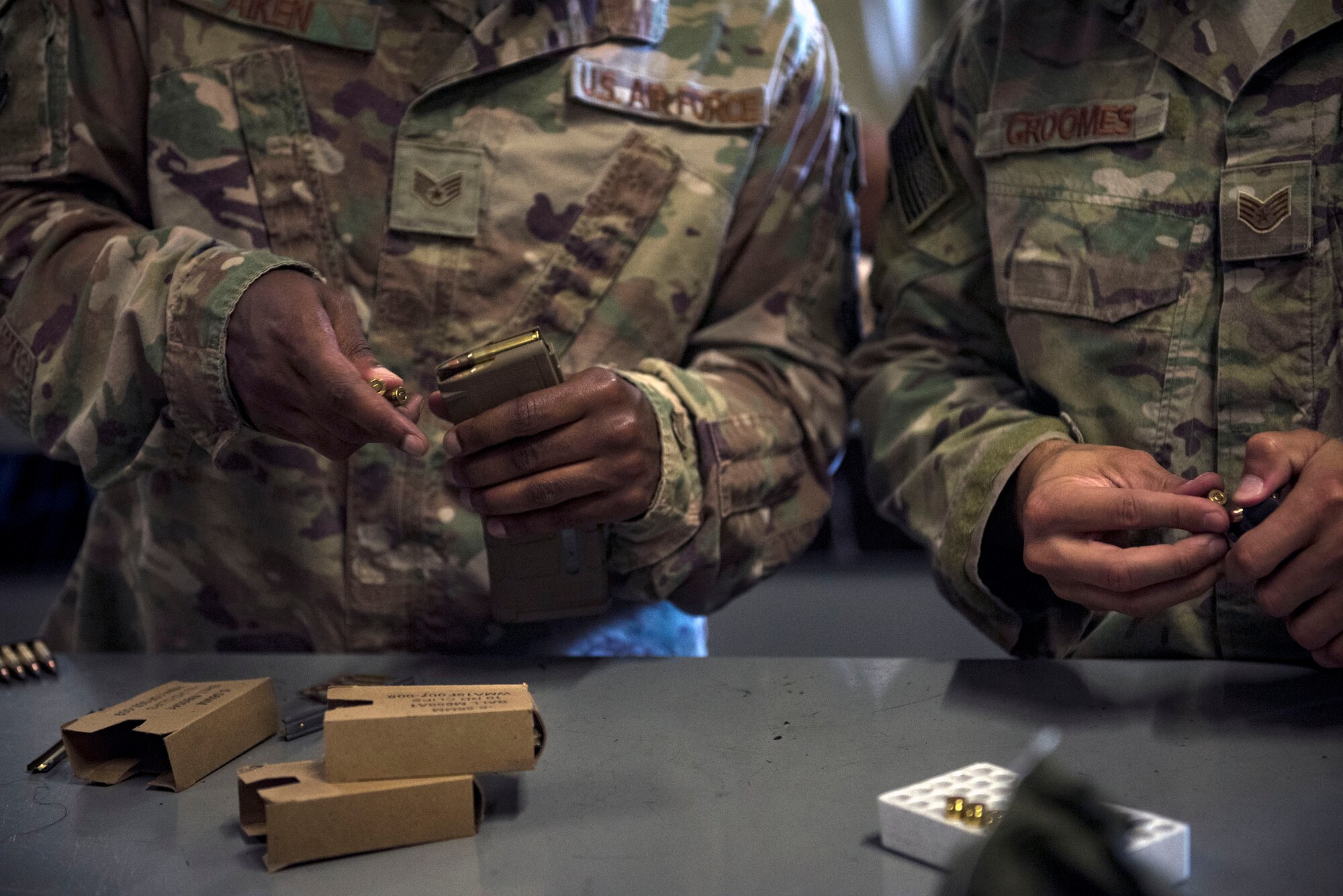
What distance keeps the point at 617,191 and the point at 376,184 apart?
0.25 metres

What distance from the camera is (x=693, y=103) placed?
4.03ft

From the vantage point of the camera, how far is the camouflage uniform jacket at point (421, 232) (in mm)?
1127

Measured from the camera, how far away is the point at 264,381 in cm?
95

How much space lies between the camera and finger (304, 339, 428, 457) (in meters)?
0.92

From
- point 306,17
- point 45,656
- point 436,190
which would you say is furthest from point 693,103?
point 45,656

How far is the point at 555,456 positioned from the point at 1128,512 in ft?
1.55

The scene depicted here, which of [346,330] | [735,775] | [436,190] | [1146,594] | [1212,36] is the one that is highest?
[1212,36]

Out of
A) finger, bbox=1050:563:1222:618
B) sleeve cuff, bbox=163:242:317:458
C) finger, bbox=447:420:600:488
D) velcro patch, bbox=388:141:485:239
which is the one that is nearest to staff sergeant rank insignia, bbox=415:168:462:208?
velcro patch, bbox=388:141:485:239

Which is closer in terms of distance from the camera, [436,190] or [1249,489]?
[1249,489]

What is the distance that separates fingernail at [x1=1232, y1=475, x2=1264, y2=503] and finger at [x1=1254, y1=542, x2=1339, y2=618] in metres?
0.05

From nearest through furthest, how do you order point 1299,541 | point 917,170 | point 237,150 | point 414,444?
point 1299,541, point 414,444, point 237,150, point 917,170

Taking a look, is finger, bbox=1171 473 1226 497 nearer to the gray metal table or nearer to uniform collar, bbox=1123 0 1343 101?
the gray metal table

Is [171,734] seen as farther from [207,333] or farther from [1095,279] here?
[1095,279]

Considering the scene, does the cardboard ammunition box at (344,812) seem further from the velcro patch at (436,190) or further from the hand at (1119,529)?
the velcro patch at (436,190)
